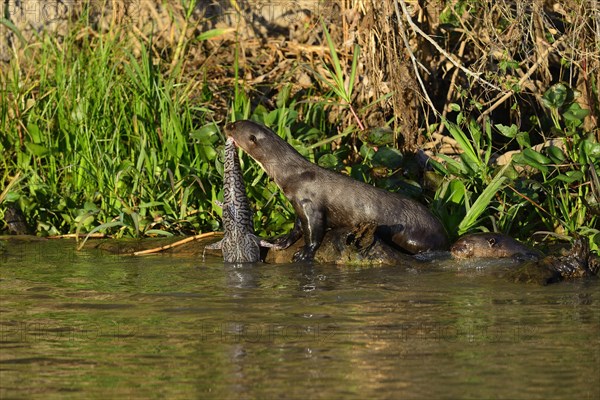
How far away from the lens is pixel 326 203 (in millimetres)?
7070

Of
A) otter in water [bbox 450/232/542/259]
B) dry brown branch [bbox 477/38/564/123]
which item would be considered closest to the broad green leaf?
otter in water [bbox 450/232/542/259]

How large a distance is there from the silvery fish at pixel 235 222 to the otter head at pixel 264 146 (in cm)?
19

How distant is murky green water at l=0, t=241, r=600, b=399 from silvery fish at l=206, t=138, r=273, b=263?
28 cm

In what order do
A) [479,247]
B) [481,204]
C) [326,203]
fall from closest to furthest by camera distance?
[479,247] < [326,203] < [481,204]

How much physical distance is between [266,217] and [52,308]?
266cm

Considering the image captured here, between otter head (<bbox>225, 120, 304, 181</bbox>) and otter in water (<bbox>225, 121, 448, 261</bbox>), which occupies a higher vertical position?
otter head (<bbox>225, 120, 304, 181</bbox>)

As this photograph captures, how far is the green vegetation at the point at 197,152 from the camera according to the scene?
A: 24.4ft

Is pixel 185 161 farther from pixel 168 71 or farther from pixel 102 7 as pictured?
pixel 102 7

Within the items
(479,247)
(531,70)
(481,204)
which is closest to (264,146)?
(481,204)

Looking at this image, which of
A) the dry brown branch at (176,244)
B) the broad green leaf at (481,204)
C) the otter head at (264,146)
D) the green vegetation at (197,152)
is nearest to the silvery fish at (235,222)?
the otter head at (264,146)

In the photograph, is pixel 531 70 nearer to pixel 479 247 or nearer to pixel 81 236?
pixel 479 247

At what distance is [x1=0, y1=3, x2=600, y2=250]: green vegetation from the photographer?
7.43 m

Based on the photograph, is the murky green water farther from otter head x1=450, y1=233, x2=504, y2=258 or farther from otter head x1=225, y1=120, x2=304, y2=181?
otter head x1=225, y1=120, x2=304, y2=181

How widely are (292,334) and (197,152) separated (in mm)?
3505
